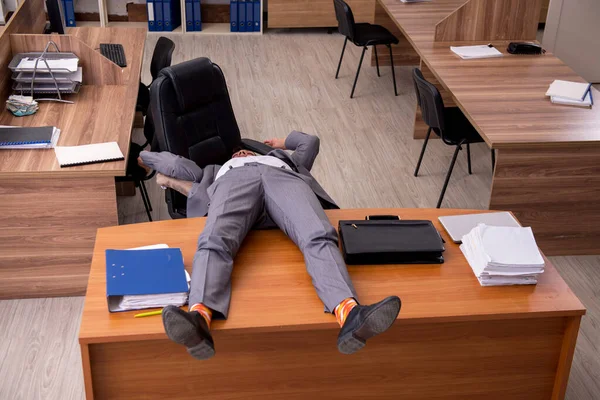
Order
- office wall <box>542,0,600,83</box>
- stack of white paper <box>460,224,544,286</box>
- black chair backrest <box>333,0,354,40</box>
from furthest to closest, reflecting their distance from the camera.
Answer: office wall <box>542,0,600,83</box> < black chair backrest <box>333,0,354,40</box> < stack of white paper <box>460,224,544,286</box>

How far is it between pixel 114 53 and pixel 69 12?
267 centimetres

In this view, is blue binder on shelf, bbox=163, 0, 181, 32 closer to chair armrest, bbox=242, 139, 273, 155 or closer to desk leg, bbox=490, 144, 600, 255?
chair armrest, bbox=242, 139, 273, 155

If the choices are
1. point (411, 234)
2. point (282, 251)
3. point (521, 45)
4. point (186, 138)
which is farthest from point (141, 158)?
point (521, 45)

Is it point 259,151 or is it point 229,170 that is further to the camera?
point 259,151

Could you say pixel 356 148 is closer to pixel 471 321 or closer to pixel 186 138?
pixel 186 138

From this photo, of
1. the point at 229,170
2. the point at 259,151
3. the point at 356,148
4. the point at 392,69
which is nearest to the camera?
the point at 229,170

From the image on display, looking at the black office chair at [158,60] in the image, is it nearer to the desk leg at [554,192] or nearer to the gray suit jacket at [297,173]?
the gray suit jacket at [297,173]

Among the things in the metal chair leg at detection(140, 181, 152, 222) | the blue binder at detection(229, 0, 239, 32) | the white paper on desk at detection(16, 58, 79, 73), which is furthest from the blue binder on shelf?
the metal chair leg at detection(140, 181, 152, 222)

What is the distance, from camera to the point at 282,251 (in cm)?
262

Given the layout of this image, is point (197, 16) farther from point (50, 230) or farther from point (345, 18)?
point (50, 230)

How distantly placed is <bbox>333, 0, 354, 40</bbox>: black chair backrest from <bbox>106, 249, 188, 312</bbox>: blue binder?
3.18m

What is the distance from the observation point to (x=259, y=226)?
2.79 meters

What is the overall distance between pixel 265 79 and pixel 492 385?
12.8 ft

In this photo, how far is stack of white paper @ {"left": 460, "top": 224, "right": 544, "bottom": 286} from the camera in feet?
8.02
